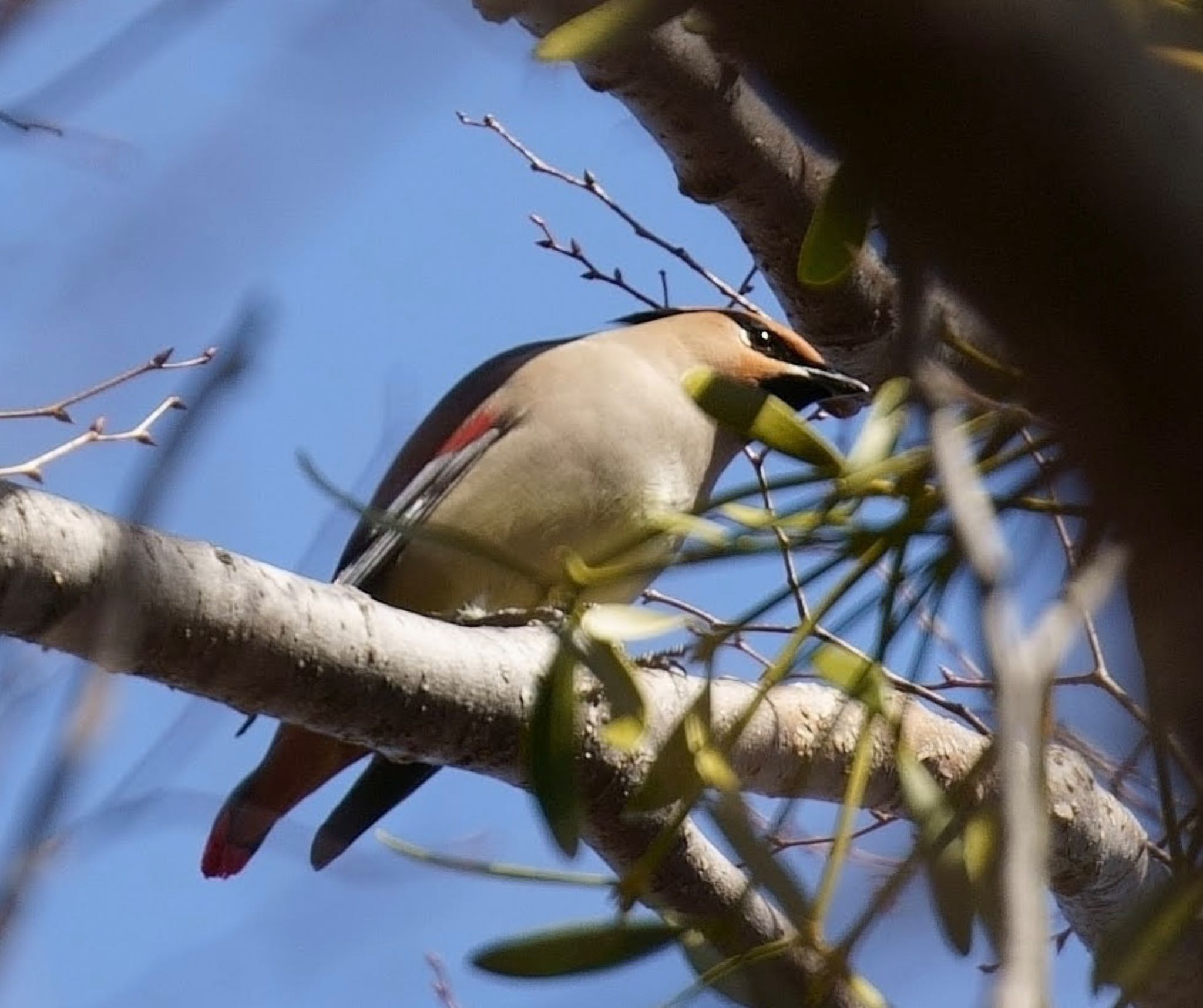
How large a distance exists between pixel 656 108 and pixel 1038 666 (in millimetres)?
1554

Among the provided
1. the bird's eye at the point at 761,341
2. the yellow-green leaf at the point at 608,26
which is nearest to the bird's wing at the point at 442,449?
the bird's eye at the point at 761,341

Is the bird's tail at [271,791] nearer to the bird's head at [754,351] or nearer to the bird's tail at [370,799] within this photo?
the bird's tail at [370,799]

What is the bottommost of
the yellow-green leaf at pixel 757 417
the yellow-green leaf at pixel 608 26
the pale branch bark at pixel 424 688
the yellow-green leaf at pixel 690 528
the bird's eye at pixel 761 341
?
the pale branch bark at pixel 424 688

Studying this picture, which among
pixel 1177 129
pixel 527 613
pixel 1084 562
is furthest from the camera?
pixel 527 613

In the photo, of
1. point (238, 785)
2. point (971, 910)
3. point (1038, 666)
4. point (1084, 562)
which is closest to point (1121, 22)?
point (1038, 666)

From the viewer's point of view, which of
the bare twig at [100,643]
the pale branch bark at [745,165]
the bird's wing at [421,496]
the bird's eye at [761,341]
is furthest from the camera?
the bird's eye at [761,341]

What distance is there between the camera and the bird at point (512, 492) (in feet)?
9.05

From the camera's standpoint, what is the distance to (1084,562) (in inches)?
33.7

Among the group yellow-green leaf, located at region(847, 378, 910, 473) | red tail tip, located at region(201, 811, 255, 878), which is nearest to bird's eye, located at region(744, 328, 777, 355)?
red tail tip, located at region(201, 811, 255, 878)

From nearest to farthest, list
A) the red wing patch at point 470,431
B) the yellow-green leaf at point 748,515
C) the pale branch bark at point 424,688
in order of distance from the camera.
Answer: the yellow-green leaf at point 748,515, the pale branch bark at point 424,688, the red wing patch at point 470,431

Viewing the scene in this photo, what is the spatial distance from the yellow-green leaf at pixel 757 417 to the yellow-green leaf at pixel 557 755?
0.65 feet

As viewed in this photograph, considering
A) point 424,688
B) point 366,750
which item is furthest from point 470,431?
point 424,688

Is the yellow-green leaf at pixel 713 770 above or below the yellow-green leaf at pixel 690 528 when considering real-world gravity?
below

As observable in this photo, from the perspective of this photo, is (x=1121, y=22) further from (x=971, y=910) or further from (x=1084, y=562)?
(x=971, y=910)
